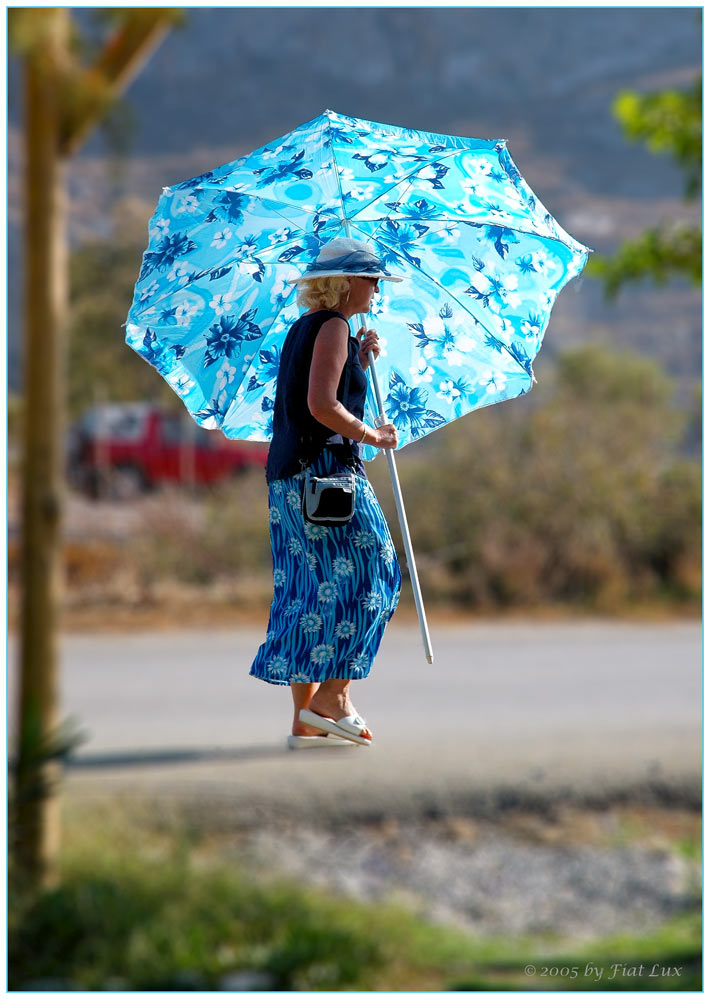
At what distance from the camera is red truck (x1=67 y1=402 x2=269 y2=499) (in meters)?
31.8

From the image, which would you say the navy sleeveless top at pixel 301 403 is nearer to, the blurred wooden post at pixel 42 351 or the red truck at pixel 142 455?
the blurred wooden post at pixel 42 351

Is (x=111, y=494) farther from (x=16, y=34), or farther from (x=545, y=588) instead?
(x=16, y=34)

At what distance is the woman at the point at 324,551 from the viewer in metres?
2.57

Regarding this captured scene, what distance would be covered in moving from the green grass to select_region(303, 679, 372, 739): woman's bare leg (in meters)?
14.2

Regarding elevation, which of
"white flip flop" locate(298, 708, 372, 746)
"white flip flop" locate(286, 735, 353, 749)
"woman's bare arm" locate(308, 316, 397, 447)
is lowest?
"white flip flop" locate(286, 735, 353, 749)

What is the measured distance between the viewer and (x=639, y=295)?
4227 inches

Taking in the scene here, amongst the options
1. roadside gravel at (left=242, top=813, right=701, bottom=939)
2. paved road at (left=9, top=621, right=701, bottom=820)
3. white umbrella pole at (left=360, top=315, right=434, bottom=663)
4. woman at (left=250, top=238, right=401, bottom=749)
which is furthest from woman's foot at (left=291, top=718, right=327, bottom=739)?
paved road at (left=9, top=621, right=701, bottom=820)

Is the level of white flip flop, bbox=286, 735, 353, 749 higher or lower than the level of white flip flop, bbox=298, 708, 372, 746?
lower

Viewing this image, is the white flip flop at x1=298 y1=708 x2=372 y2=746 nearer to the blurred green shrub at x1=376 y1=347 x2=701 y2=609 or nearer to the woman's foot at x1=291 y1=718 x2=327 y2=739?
the woman's foot at x1=291 y1=718 x2=327 y2=739

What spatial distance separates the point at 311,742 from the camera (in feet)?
8.05

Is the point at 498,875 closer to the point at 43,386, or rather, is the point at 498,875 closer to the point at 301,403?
the point at 43,386

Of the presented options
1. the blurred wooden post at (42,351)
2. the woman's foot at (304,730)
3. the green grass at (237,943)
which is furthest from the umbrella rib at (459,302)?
the green grass at (237,943)

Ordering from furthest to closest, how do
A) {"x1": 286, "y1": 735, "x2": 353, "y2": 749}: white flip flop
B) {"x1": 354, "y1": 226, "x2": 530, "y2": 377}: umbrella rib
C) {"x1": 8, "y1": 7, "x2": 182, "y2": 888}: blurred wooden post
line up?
1. {"x1": 8, "y1": 7, "x2": 182, "y2": 888}: blurred wooden post
2. {"x1": 354, "y1": 226, "x2": 530, "y2": 377}: umbrella rib
3. {"x1": 286, "y1": 735, "x2": 353, "y2": 749}: white flip flop

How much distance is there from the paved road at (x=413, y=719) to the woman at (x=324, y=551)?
17.0m
